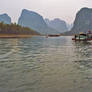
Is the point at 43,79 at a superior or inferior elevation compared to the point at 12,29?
inferior

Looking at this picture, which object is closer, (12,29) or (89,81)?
(89,81)

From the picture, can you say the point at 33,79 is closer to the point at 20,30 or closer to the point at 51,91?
the point at 51,91

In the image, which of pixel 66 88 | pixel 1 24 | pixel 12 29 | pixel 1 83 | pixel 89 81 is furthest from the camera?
pixel 12 29

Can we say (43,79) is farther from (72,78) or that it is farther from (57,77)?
(72,78)

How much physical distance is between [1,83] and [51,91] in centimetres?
397

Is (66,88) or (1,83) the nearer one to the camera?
(66,88)

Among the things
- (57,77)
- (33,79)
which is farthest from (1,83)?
(57,77)

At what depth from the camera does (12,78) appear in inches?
464

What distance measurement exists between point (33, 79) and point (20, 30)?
175 meters

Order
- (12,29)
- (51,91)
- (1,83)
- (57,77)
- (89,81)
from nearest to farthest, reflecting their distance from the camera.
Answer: (51,91) → (1,83) → (89,81) → (57,77) → (12,29)

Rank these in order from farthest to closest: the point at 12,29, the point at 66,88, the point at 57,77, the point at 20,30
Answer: the point at 20,30, the point at 12,29, the point at 57,77, the point at 66,88

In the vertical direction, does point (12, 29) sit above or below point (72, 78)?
above

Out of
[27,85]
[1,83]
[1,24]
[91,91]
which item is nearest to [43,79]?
[27,85]

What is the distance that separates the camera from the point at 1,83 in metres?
10.5
